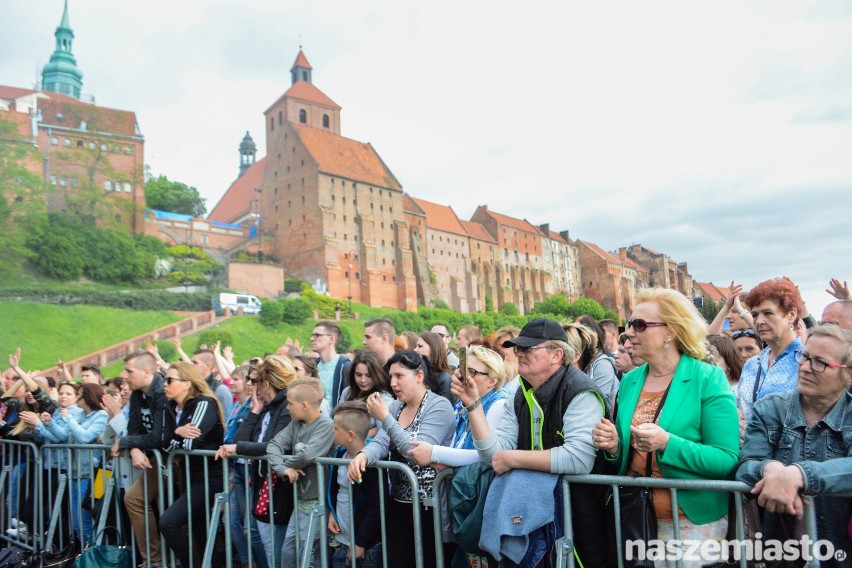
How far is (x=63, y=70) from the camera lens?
8194cm

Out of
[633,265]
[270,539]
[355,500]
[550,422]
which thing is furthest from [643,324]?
[633,265]

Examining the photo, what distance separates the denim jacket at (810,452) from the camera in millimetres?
2420

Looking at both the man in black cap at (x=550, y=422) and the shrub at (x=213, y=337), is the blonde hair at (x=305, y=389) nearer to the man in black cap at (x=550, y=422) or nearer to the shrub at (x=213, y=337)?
the man in black cap at (x=550, y=422)

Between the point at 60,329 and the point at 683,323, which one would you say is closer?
the point at 683,323

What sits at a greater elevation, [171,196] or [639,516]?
[171,196]

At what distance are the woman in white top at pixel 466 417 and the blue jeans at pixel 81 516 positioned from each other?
4437 mm

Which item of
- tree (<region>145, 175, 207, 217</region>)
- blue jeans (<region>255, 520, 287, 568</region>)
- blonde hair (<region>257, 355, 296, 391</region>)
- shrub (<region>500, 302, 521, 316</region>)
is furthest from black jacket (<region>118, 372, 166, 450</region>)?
shrub (<region>500, 302, 521, 316</region>)

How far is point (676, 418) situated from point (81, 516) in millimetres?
5972

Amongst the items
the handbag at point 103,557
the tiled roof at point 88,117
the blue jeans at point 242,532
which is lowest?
the handbag at point 103,557

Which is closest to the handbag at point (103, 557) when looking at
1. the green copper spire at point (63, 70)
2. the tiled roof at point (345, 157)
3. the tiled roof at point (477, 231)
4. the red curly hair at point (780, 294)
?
the red curly hair at point (780, 294)

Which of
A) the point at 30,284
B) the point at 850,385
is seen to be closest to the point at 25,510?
the point at 850,385

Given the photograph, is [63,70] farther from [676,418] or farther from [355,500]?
[676,418]

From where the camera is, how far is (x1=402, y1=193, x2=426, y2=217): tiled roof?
68.6 metres

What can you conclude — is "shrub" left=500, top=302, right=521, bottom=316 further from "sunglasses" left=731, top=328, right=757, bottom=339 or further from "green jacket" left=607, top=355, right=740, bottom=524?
"green jacket" left=607, top=355, right=740, bottom=524
